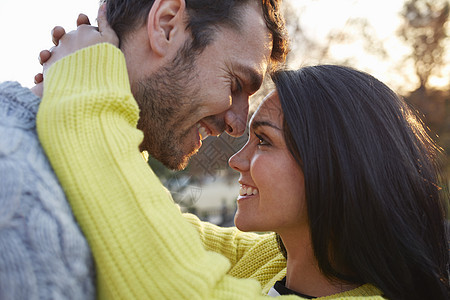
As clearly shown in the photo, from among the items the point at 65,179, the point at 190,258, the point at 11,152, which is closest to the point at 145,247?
the point at 190,258

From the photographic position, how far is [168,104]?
212cm

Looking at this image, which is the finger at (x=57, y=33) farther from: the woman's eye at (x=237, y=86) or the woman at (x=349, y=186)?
the woman at (x=349, y=186)

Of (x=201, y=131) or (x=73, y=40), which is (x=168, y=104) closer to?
(x=201, y=131)

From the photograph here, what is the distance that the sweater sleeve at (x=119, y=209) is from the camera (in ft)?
3.53

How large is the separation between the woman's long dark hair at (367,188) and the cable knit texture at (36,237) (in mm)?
945

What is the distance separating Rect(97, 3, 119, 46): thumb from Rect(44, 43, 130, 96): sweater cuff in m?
0.38

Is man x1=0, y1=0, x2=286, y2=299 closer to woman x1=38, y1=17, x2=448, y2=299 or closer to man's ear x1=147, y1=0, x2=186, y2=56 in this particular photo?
man's ear x1=147, y1=0, x2=186, y2=56

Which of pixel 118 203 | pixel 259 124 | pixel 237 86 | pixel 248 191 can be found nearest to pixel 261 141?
pixel 259 124

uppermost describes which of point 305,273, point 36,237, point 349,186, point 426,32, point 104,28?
point 426,32

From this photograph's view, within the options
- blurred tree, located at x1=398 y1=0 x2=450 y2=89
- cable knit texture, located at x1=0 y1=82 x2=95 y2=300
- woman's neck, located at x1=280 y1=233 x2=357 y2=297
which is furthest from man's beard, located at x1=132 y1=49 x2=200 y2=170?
blurred tree, located at x1=398 y1=0 x2=450 y2=89

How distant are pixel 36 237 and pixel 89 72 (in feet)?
2.11

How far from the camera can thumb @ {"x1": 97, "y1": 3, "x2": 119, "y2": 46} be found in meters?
1.94

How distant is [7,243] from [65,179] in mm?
224

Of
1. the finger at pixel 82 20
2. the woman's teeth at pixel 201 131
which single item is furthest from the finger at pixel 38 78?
the woman's teeth at pixel 201 131
